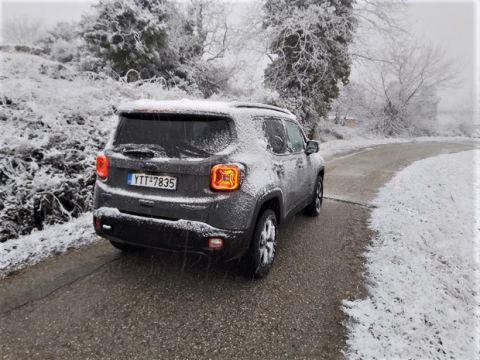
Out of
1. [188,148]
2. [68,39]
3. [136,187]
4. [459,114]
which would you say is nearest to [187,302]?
[136,187]

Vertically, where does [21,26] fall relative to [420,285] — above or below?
above

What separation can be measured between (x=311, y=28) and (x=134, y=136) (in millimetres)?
15794

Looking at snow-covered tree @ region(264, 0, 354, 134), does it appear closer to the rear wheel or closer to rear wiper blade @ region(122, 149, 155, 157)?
the rear wheel

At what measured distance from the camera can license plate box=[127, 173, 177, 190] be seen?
2963mm

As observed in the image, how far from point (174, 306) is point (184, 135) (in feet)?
5.35

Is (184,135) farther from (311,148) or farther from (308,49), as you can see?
(308,49)

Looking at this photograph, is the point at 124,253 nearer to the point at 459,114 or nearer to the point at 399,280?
the point at 399,280

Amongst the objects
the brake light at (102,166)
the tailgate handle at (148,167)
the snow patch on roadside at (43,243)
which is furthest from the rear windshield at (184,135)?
the snow patch on roadside at (43,243)

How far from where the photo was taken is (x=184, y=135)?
299 cm

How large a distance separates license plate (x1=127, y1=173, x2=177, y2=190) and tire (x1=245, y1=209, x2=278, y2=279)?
1.00m

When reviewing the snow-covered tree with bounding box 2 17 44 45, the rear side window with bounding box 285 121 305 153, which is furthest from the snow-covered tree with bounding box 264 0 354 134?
the snow-covered tree with bounding box 2 17 44 45

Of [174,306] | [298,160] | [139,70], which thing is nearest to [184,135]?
[174,306]

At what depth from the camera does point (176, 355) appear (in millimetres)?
2373

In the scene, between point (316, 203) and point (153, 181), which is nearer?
point (153, 181)
